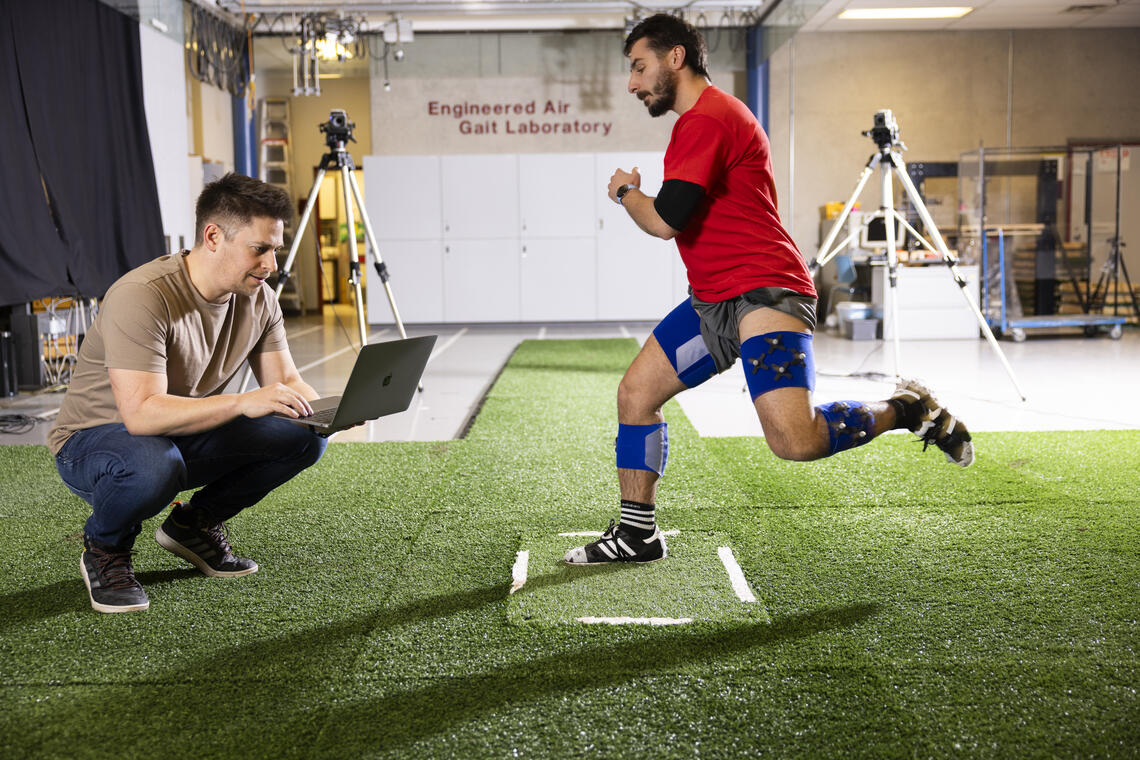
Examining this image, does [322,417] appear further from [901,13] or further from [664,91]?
[901,13]

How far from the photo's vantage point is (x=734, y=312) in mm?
2240

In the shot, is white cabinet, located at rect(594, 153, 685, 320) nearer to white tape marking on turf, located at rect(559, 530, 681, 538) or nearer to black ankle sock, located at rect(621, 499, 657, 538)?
white tape marking on turf, located at rect(559, 530, 681, 538)

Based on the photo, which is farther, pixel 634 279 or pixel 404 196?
pixel 634 279

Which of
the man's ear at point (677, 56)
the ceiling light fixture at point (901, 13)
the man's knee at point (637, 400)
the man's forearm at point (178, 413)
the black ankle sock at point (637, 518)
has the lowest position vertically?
the black ankle sock at point (637, 518)

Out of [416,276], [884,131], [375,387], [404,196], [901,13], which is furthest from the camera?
[416,276]

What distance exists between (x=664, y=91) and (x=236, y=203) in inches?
38.7

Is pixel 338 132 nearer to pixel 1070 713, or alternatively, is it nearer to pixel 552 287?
pixel 1070 713

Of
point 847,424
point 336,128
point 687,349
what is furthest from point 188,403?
point 336,128

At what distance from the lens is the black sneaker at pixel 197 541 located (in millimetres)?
2395

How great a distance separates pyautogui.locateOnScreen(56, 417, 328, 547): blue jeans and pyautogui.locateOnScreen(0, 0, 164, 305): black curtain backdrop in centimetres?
404

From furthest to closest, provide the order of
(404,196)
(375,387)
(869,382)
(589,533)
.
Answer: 1. (404,196)
2. (869,382)
3. (589,533)
4. (375,387)

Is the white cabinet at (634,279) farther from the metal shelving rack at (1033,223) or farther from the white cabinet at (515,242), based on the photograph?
the metal shelving rack at (1033,223)

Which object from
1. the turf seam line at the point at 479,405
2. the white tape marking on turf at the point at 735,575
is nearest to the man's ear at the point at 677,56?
the white tape marking on turf at the point at 735,575

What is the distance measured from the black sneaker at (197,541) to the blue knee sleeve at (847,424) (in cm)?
144
